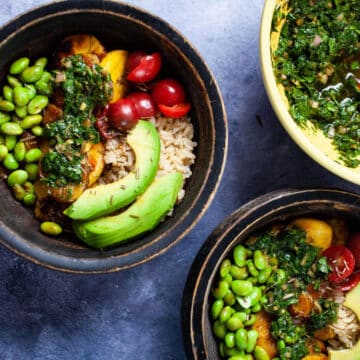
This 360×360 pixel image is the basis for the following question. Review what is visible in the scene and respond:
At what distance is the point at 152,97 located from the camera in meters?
2.69

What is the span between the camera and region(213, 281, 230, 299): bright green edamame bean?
261cm

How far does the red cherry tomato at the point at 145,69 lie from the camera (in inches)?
102

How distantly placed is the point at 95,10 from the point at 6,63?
1.30ft

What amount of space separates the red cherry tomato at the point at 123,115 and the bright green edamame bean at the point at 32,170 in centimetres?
34

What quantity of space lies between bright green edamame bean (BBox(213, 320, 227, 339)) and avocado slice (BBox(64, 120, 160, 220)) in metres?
0.62

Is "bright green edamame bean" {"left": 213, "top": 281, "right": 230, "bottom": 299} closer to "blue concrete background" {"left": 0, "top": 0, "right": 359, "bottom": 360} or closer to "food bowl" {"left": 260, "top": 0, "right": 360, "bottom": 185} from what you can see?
"blue concrete background" {"left": 0, "top": 0, "right": 359, "bottom": 360}

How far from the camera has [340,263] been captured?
272 cm

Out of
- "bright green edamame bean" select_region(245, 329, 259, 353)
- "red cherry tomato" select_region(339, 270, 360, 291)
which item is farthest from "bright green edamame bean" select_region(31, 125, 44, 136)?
"red cherry tomato" select_region(339, 270, 360, 291)

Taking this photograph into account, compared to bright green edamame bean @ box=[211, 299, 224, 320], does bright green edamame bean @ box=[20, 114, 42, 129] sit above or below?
above

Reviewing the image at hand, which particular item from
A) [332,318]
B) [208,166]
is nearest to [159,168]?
[208,166]

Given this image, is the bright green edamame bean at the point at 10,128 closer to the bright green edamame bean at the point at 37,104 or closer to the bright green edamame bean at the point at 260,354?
the bright green edamame bean at the point at 37,104

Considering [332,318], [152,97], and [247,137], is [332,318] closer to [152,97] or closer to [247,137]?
[247,137]

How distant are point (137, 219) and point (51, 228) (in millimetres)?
358

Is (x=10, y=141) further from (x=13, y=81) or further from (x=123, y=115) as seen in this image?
(x=123, y=115)
